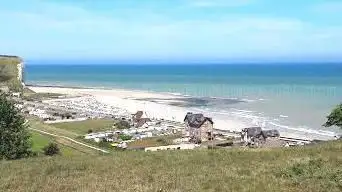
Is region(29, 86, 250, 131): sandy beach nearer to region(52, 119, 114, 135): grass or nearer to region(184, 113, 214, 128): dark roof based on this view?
region(184, 113, 214, 128): dark roof

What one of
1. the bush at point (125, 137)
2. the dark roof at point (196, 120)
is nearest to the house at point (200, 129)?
the dark roof at point (196, 120)

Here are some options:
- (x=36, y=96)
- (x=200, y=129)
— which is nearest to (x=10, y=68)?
(x=36, y=96)

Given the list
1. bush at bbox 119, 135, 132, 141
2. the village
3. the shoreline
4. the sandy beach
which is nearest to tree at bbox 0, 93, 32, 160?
the village

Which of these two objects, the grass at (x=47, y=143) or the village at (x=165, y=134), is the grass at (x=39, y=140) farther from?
the village at (x=165, y=134)

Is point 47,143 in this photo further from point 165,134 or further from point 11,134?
point 11,134

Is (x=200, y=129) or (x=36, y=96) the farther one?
(x=36, y=96)

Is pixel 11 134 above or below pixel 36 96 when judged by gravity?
above
